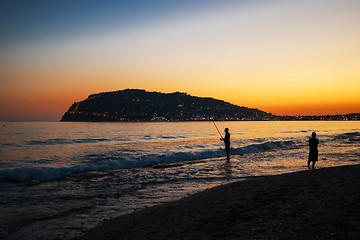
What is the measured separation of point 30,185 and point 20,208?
4.04 m

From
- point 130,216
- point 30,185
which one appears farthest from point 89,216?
point 30,185

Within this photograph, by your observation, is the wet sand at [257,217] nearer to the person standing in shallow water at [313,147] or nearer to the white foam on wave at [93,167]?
the person standing in shallow water at [313,147]

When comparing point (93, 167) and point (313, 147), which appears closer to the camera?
point (313, 147)

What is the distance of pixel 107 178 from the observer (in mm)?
12359

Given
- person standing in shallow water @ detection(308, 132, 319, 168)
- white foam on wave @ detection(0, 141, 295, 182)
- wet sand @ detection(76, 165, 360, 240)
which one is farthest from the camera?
white foam on wave @ detection(0, 141, 295, 182)

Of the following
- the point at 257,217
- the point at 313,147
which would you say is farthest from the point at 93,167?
the point at 313,147

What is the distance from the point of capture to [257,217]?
4809 millimetres

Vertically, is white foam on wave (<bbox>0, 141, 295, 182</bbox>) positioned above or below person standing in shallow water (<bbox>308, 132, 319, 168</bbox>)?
below

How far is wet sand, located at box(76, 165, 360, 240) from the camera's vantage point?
12.7 feet

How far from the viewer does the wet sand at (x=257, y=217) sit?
12.7 feet

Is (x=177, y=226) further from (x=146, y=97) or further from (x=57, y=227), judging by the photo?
(x=146, y=97)

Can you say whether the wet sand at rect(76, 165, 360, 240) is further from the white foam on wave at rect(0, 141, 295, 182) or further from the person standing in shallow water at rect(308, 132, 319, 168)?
the white foam on wave at rect(0, 141, 295, 182)

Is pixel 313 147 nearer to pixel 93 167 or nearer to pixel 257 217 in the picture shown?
pixel 257 217

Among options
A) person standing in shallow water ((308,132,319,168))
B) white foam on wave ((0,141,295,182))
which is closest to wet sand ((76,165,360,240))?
person standing in shallow water ((308,132,319,168))
